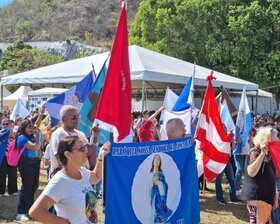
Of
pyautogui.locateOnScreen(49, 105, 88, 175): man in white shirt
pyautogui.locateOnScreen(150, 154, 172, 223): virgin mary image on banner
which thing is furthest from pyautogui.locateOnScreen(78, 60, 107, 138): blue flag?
pyautogui.locateOnScreen(150, 154, 172, 223): virgin mary image on banner

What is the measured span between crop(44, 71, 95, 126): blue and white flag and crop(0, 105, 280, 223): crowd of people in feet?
2.99

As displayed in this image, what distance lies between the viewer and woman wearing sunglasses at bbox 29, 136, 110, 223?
11.8 ft

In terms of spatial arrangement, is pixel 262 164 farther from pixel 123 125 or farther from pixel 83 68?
pixel 83 68

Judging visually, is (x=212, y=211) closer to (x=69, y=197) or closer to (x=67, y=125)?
(x=67, y=125)

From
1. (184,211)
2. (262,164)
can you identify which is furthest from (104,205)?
(262,164)

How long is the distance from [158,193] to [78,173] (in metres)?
2.11

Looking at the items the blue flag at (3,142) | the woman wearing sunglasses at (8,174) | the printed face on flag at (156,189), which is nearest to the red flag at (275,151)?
the printed face on flag at (156,189)

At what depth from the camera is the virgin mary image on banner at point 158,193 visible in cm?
578

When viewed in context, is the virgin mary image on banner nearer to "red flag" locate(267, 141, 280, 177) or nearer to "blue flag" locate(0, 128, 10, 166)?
"red flag" locate(267, 141, 280, 177)

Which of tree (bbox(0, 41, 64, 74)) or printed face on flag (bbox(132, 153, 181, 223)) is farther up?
tree (bbox(0, 41, 64, 74))

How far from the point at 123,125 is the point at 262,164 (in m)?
2.08

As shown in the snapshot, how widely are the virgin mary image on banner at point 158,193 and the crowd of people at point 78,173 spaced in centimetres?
69

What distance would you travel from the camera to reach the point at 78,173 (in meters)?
3.88

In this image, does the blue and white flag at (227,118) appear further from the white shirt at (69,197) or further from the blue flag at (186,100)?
the white shirt at (69,197)
